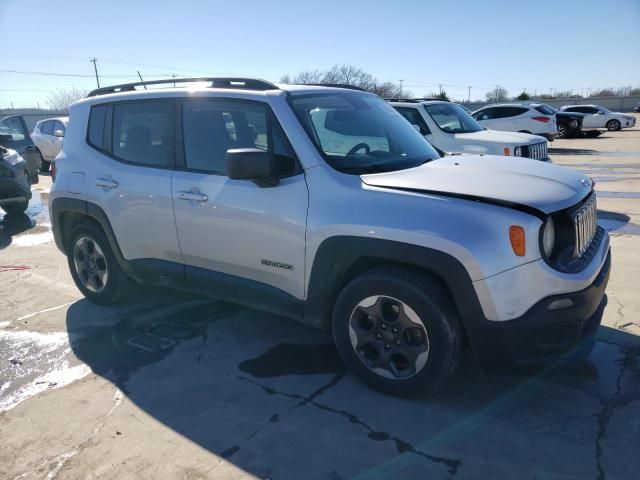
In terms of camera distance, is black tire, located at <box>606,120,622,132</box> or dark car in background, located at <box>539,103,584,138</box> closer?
dark car in background, located at <box>539,103,584,138</box>

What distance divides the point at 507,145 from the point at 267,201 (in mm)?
6242

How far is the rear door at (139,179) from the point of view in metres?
4.08

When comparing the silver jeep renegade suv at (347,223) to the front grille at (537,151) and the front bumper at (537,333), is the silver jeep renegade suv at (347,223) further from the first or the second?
the front grille at (537,151)

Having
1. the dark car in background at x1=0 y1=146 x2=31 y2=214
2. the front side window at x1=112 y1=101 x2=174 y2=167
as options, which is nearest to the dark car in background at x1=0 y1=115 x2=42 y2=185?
the dark car in background at x1=0 y1=146 x2=31 y2=214

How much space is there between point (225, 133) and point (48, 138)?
1496cm

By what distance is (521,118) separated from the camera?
18938 millimetres

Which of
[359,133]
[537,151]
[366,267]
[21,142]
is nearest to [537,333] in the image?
[366,267]

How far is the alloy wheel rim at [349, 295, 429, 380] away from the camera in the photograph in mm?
3064

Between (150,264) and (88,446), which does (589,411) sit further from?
(150,264)

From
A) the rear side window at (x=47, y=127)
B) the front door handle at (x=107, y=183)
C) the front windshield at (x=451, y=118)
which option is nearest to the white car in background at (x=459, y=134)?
the front windshield at (x=451, y=118)

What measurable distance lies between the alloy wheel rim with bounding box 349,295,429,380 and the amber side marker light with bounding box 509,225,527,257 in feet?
2.18

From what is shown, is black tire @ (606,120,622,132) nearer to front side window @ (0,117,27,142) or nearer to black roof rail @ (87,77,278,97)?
front side window @ (0,117,27,142)

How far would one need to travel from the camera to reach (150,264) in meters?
4.36

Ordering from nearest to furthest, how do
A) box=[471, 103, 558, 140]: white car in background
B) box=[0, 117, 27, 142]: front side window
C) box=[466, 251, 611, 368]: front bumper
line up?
box=[466, 251, 611, 368]: front bumper
box=[0, 117, 27, 142]: front side window
box=[471, 103, 558, 140]: white car in background
